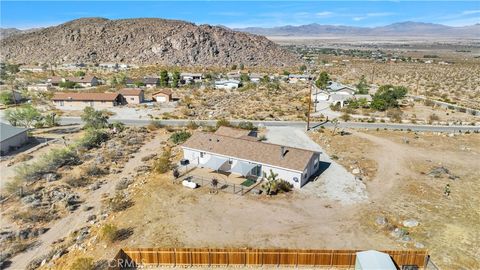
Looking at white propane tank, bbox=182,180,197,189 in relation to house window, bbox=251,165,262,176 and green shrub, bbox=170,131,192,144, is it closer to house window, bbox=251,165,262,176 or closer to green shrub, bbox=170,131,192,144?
house window, bbox=251,165,262,176

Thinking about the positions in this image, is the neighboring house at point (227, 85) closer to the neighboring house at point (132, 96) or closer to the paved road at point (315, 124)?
the neighboring house at point (132, 96)

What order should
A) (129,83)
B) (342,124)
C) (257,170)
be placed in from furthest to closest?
1. (129,83)
2. (342,124)
3. (257,170)

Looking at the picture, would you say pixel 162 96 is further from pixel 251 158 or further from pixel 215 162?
pixel 251 158

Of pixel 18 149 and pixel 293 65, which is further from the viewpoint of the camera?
pixel 293 65

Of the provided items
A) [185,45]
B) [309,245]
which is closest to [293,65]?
[185,45]

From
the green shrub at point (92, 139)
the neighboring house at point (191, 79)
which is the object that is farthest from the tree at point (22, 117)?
the neighboring house at point (191, 79)

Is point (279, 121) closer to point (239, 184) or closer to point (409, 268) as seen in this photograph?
point (239, 184)

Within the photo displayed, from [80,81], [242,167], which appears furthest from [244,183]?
[80,81]
